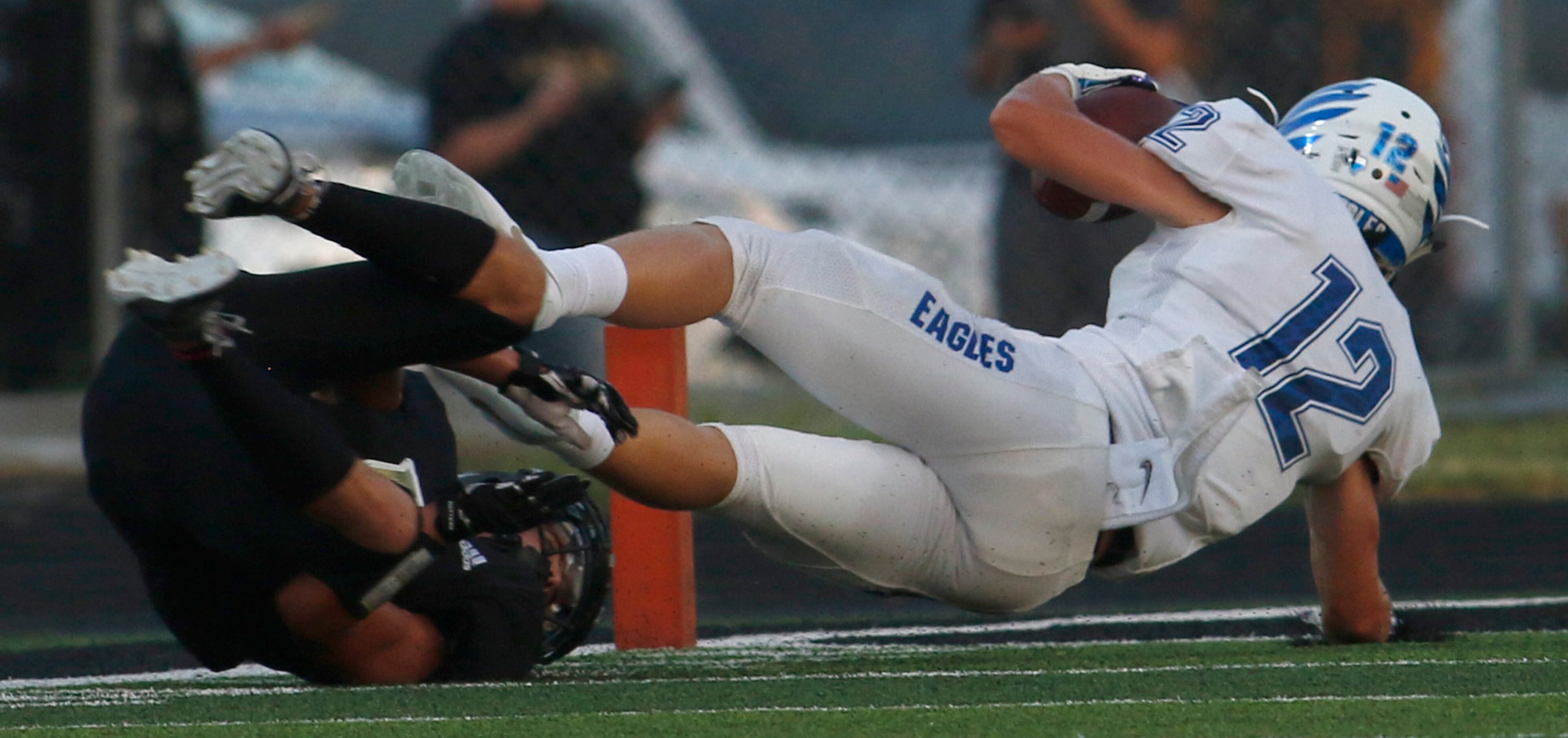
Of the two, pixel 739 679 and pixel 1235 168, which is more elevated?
pixel 1235 168

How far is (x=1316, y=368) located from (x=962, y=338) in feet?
1.89

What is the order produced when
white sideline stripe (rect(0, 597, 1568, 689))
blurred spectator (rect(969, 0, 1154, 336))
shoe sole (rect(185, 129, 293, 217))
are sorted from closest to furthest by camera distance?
shoe sole (rect(185, 129, 293, 217)), white sideline stripe (rect(0, 597, 1568, 689)), blurred spectator (rect(969, 0, 1154, 336))

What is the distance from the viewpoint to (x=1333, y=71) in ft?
25.3

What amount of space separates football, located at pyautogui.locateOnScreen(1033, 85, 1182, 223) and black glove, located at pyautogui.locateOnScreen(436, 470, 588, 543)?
3.39 ft

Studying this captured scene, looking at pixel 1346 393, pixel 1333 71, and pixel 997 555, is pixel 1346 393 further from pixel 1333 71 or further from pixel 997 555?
pixel 1333 71

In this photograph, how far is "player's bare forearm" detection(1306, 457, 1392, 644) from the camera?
3582 millimetres

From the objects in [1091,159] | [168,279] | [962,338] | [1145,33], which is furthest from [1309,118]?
[1145,33]

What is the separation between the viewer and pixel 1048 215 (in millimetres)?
7141

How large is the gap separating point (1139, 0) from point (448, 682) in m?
4.38

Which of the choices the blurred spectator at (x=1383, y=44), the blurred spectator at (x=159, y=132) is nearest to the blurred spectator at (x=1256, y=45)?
the blurred spectator at (x=1383, y=44)

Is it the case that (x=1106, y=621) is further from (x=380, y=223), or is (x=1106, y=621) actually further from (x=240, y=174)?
(x=240, y=174)

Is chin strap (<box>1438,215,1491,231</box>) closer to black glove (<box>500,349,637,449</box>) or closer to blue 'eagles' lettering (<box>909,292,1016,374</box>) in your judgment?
blue 'eagles' lettering (<box>909,292,1016,374</box>)

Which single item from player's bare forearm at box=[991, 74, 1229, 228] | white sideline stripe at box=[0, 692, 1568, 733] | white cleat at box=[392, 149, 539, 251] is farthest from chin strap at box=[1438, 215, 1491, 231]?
white cleat at box=[392, 149, 539, 251]

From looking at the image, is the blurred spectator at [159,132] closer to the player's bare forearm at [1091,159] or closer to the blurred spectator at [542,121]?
the blurred spectator at [542,121]
